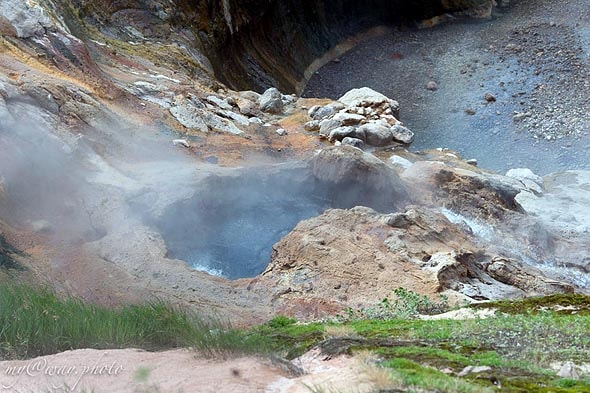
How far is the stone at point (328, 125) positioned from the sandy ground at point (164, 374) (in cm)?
1824

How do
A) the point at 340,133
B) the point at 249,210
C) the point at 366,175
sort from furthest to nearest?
the point at 340,133
the point at 366,175
the point at 249,210

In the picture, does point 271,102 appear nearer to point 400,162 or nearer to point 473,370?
point 400,162

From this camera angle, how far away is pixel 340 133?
2520 centimetres

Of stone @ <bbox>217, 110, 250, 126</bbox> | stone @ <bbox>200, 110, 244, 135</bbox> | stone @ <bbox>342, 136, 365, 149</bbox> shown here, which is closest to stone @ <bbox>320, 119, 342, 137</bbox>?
stone @ <bbox>342, 136, 365, 149</bbox>

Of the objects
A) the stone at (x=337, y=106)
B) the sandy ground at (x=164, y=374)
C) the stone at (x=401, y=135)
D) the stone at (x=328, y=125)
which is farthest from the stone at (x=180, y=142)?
the sandy ground at (x=164, y=374)

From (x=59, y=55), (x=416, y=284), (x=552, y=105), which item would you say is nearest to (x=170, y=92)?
(x=59, y=55)

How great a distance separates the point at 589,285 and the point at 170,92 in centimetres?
1612

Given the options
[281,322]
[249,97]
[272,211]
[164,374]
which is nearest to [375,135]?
[249,97]

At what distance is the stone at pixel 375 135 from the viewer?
84.0 ft

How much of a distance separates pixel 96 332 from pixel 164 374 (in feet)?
5.98

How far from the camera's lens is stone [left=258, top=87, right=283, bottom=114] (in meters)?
27.8

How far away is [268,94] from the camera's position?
2820 centimetres

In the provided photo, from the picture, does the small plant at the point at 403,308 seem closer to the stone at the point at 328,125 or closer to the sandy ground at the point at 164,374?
the sandy ground at the point at 164,374

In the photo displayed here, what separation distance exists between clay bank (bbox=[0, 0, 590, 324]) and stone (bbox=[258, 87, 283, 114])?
0.07m
